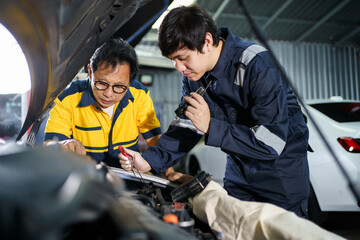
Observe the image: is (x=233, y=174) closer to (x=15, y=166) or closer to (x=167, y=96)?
(x=15, y=166)

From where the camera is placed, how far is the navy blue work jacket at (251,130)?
3.87 ft

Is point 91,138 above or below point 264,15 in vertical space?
below

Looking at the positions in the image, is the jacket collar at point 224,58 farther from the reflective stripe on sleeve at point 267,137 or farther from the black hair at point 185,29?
the reflective stripe on sleeve at point 267,137

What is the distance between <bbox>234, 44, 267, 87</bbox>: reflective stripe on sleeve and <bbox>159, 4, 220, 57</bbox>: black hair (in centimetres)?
17

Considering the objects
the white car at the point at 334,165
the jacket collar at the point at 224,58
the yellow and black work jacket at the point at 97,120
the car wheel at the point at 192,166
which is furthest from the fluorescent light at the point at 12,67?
the car wheel at the point at 192,166

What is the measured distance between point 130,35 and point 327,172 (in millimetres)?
1943

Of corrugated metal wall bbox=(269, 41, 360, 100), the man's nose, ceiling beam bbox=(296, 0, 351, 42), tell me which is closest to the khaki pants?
the man's nose

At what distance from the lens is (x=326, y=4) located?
21.2ft

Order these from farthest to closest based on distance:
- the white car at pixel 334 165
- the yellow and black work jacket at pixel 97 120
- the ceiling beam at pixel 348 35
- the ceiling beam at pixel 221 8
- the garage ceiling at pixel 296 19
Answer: the ceiling beam at pixel 348 35 < the garage ceiling at pixel 296 19 < the ceiling beam at pixel 221 8 < the white car at pixel 334 165 < the yellow and black work jacket at pixel 97 120

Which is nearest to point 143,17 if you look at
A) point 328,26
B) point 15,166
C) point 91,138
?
point 91,138

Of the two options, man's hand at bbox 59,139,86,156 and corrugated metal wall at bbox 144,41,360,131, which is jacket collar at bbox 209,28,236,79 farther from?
corrugated metal wall at bbox 144,41,360,131

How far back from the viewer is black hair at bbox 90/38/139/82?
1.56 meters

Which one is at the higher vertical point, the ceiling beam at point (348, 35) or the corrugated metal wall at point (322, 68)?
the ceiling beam at point (348, 35)

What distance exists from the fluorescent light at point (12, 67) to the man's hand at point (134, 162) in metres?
0.63
